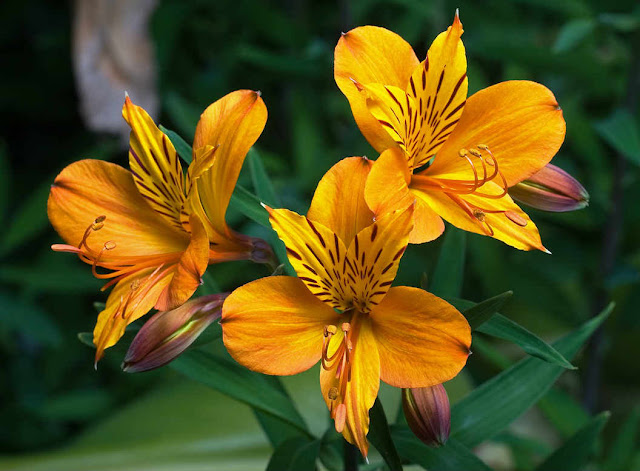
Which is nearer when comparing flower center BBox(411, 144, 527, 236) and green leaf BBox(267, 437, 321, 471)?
flower center BBox(411, 144, 527, 236)

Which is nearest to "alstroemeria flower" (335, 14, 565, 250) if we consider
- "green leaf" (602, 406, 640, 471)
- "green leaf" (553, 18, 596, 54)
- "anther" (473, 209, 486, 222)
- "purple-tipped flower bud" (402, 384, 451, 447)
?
"anther" (473, 209, 486, 222)

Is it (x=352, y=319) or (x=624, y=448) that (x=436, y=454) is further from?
(x=624, y=448)

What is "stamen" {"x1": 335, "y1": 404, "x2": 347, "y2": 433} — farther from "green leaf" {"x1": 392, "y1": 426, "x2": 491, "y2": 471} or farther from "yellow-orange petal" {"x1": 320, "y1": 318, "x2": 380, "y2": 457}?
"green leaf" {"x1": 392, "y1": 426, "x2": 491, "y2": 471}

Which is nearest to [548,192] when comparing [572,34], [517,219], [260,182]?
[517,219]

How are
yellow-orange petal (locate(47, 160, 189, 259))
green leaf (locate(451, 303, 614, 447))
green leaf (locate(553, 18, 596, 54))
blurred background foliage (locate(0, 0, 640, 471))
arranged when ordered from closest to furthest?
yellow-orange petal (locate(47, 160, 189, 259)), green leaf (locate(451, 303, 614, 447)), green leaf (locate(553, 18, 596, 54)), blurred background foliage (locate(0, 0, 640, 471))

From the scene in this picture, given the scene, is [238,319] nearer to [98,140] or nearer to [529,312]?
[98,140]

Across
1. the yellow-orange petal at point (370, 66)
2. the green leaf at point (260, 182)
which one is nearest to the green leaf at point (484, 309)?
the yellow-orange petal at point (370, 66)
